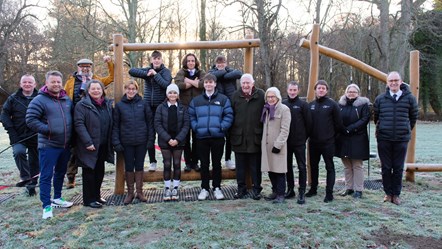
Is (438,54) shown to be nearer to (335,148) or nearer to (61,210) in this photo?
(335,148)

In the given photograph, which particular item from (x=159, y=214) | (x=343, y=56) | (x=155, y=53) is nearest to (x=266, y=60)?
(x=343, y=56)

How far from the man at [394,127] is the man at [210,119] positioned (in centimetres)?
221

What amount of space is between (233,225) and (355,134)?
2.52 meters

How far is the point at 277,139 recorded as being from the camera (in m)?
5.36

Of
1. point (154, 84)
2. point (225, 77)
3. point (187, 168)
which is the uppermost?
point (225, 77)

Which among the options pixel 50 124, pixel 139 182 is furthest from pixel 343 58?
pixel 50 124

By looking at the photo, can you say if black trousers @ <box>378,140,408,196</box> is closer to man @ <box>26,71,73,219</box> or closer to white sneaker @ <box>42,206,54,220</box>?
man @ <box>26,71,73,219</box>

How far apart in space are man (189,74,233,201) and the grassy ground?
2.50 feet

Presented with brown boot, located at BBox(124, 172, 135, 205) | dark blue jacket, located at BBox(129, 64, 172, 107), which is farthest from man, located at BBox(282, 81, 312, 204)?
brown boot, located at BBox(124, 172, 135, 205)

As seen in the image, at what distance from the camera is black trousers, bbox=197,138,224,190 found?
5.66 m

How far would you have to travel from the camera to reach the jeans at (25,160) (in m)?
6.43

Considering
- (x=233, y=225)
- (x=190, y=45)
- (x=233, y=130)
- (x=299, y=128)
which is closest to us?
(x=233, y=225)

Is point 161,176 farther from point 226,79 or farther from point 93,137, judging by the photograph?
point 226,79

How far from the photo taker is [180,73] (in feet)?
20.0
